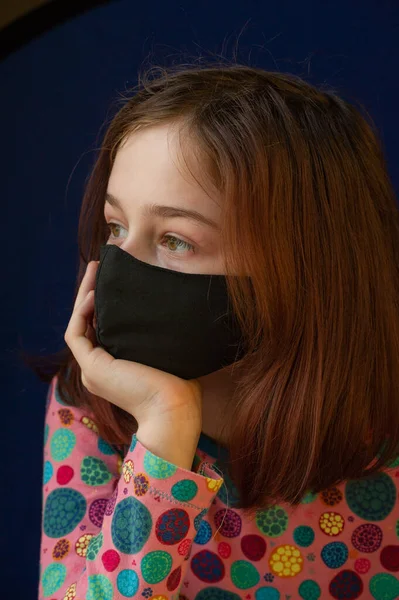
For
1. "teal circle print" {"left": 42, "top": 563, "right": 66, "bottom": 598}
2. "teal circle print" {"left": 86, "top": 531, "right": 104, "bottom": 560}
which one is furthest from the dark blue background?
"teal circle print" {"left": 86, "top": 531, "right": 104, "bottom": 560}

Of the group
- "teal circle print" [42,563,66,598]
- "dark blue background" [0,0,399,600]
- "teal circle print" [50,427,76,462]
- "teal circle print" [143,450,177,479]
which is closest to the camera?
"teal circle print" [143,450,177,479]

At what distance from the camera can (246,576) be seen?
3.98 ft

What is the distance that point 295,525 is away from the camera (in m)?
1.22

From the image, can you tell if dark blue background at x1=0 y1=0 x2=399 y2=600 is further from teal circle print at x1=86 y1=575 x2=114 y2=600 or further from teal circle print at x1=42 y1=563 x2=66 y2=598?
teal circle print at x1=86 y1=575 x2=114 y2=600

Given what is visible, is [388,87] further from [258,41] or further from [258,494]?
[258,494]

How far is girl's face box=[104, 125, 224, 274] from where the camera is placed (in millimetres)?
1044

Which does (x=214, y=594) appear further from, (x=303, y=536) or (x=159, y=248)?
(x=159, y=248)

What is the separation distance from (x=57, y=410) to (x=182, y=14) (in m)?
0.74

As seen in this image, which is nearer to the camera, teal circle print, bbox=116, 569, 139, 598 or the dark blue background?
teal circle print, bbox=116, 569, 139, 598

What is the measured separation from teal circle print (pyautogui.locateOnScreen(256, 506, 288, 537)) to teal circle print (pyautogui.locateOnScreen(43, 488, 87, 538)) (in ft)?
0.90

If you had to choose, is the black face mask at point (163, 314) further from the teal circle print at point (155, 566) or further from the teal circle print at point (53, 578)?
the teal circle print at point (53, 578)

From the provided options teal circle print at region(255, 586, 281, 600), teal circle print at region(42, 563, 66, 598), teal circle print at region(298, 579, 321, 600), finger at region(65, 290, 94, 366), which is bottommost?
teal circle print at region(42, 563, 66, 598)

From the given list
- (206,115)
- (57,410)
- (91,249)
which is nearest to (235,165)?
(206,115)

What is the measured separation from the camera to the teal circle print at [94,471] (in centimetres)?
124
